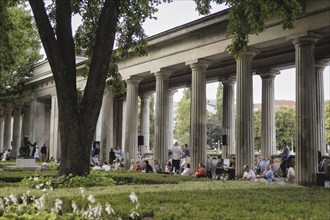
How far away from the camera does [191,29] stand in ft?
83.6

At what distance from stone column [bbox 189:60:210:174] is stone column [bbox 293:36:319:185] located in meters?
7.15

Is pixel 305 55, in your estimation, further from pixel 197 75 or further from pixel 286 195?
pixel 286 195

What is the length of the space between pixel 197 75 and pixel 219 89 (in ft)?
232

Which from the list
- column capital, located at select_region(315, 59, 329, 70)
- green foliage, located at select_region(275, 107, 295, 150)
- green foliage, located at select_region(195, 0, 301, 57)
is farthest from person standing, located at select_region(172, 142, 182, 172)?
green foliage, located at select_region(275, 107, 295, 150)

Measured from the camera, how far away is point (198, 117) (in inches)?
1019

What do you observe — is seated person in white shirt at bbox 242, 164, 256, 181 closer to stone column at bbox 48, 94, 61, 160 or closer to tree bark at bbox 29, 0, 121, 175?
tree bark at bbox 29, 0, 121, 175

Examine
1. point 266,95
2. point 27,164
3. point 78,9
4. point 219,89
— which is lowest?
point 27,164

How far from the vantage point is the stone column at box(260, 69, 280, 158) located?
2920 centimetres

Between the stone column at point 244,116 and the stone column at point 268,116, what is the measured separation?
672 cm

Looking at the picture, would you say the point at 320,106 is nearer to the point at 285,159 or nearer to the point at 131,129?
the point at 285,159

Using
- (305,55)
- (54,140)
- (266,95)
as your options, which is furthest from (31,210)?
(54,140)

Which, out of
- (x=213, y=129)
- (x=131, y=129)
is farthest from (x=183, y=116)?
(x=131, y=129)

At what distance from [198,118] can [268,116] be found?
615 centimetres

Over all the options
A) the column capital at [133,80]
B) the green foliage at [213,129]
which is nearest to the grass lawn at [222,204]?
the column capital at [133,80]
